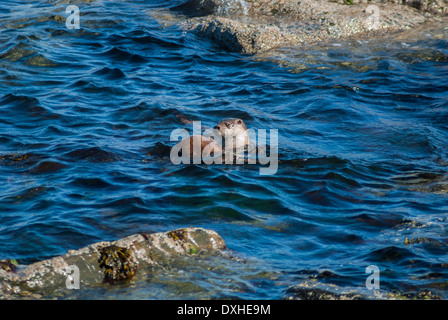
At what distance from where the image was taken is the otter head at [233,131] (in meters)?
7.04

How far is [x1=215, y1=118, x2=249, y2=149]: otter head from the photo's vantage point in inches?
277

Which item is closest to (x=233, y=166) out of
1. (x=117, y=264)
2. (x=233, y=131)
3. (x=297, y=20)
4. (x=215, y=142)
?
(x=215, y=142)

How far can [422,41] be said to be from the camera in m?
10.8

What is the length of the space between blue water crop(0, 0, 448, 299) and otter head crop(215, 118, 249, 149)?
21.4 inches

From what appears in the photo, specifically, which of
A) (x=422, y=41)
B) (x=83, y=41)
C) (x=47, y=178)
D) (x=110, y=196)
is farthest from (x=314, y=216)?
(x=83, y=41)

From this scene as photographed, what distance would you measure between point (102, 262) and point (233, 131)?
346 centimetres

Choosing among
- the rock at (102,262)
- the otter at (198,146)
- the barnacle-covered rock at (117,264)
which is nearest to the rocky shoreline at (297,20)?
the otter at (198,146)

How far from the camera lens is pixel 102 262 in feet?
12.9

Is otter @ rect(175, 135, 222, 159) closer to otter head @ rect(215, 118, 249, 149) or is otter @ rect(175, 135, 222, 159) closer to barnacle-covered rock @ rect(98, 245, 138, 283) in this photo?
otter head @ rect(215, 118, 249, 149)

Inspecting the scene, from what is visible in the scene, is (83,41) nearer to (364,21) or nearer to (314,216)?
(364,21)

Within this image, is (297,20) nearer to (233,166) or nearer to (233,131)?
(233,131)

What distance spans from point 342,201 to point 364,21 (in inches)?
263

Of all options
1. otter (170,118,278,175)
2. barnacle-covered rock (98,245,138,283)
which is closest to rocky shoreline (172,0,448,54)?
otter (170,118,278,175)

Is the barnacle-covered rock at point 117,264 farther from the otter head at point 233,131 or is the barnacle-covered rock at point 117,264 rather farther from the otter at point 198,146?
the otter head at point 233,131
